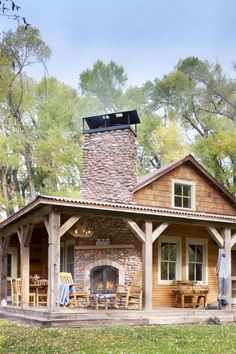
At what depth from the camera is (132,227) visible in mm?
13617

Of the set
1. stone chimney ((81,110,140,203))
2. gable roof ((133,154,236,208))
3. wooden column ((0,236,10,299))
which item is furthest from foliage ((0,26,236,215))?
wooden column ((0,236,10,299))

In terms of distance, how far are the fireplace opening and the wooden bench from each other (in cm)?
181

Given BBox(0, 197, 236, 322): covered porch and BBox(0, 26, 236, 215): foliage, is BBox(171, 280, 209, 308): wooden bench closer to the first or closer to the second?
BBox(0, 197, 236, 322): covered porch

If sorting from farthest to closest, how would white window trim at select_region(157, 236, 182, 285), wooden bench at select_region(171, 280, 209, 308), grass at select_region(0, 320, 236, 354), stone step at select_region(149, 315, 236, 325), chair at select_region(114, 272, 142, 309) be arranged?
white window trim at select_region(157, 236, 182, 285) < wooden bench at select_region(171, 280, 209, 308) < chair at select_region(114, 272, 142, 309) < stone step at select_region(149, 315, 236, 325) < grass at select_region(0, 320, 236, 354)

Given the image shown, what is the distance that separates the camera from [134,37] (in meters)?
46.6

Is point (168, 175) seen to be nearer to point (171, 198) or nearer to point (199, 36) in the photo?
point (171, 198)

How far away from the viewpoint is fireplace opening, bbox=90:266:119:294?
1570 centimetres

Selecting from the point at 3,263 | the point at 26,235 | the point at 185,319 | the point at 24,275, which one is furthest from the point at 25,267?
the point at 185,319

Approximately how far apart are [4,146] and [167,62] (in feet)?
48.0

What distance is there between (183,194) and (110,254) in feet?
11.5

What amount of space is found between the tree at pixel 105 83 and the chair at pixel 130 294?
2041 cm

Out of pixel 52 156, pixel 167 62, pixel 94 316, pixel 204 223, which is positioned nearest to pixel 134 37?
pixel 167 62

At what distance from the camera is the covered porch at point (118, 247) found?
1246 cm

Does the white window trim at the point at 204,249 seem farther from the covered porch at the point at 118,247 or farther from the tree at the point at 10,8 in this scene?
the tree at the point at 10,8
